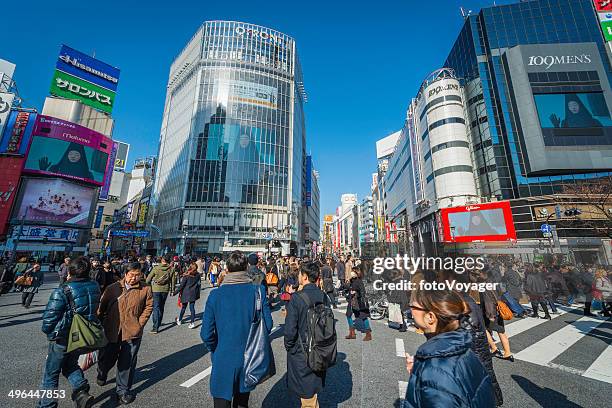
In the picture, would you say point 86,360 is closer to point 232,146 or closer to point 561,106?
point 232,146

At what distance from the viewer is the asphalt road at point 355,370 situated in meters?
3.90

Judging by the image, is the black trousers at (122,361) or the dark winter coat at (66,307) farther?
the black trousers at (122,361)

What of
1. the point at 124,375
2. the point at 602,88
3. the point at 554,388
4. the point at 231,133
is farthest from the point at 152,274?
the point at 602,88

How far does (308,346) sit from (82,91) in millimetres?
60846

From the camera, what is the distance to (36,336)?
6.60 m

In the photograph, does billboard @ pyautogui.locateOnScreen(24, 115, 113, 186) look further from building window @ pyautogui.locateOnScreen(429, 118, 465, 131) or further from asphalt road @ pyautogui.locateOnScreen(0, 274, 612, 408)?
building window @ pyautogui.locateOnScreen(429, 118, 465, 131)

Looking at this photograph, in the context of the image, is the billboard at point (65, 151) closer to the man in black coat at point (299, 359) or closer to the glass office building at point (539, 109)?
the man in black coat at point (299, 359)

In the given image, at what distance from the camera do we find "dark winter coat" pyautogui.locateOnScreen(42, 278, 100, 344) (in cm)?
321

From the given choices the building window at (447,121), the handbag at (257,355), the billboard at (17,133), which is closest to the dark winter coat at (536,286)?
the handbag at (257,355)

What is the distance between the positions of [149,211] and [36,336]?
6160cm

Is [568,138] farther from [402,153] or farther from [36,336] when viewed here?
[36,336]

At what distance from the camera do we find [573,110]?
32.8m

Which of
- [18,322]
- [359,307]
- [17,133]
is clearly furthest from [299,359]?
[17,133]

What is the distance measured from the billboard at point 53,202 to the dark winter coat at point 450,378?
165 ft
